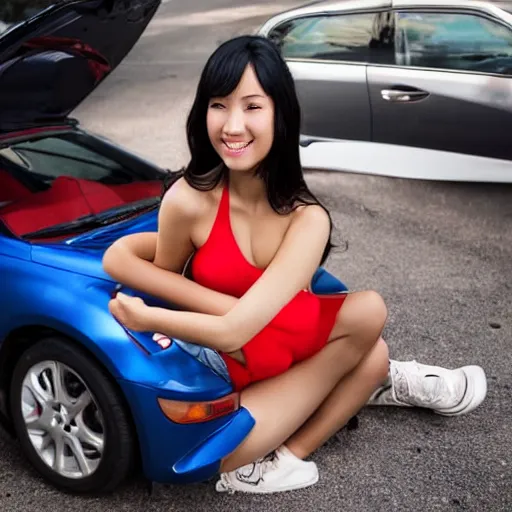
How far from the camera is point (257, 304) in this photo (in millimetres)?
2055

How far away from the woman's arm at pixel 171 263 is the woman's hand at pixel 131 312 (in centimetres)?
Answer: 8

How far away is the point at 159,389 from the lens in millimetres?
2184

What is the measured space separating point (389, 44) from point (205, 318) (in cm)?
367

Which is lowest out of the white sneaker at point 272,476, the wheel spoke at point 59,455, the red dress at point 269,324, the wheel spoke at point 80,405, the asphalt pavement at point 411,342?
the asphalt pavement at point 411,342

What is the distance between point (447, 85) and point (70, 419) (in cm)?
358

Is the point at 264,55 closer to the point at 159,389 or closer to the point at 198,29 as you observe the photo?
the point at 159,389

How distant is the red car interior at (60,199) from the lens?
2834mm

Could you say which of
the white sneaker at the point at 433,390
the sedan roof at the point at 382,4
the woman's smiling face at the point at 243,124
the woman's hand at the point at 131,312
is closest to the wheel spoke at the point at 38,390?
the woman's hand at the point at 131,312

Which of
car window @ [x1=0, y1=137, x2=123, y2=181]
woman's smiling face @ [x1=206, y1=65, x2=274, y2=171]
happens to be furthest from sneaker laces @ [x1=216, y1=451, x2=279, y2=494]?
car window @ [x1=0, y1=137, x2=123, y2=181]

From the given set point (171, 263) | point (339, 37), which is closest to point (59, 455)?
point (171, 263)

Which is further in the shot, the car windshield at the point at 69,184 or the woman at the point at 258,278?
the car windshield at the point at 69,184

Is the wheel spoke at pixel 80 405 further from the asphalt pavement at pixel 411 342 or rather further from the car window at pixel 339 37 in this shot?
the car window at pixel 339 37

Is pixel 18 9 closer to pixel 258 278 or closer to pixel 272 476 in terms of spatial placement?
pixel 258 278

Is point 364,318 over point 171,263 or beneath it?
beneath
